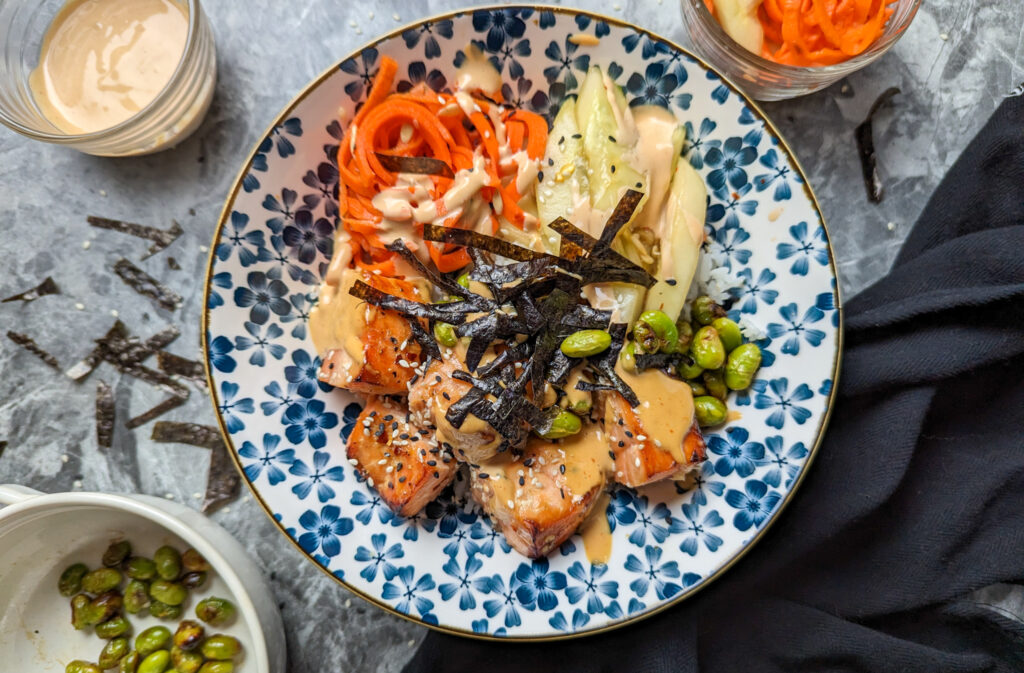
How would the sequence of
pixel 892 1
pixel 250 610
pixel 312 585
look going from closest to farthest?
1. pixel 250 610
2. pixel 892 1
3. pixel 312 585

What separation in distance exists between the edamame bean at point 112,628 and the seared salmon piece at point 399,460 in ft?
3.93

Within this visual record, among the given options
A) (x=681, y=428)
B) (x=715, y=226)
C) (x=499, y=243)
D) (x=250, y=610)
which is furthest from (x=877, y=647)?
(x=250, y=610)

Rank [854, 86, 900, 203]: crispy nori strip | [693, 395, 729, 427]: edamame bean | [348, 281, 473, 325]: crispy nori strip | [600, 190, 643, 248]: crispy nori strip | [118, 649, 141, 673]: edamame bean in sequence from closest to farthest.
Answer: [600, 190, 643, 248]: crispy nori strip, [348, 281, 473, 325]: crispy nori strip, [693, 395, 729, 427]: edamame bean, [118, 649, 141, 673]: edamame bean, [854, 86, 900, 203]: crispy nori strip

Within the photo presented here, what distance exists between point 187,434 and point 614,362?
1.86 m

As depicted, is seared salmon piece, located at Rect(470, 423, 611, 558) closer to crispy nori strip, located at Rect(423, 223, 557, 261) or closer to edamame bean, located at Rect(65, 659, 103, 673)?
Answer: crispy nori strip, located at Rect(423, 223, 557, 261)

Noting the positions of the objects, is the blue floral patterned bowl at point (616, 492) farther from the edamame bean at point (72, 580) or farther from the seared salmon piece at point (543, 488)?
the edamame bean at point (72, 580)

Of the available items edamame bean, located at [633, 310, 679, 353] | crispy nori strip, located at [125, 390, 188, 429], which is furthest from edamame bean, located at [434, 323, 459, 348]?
crispy nori strip, located at [125, 390, 188, 429]

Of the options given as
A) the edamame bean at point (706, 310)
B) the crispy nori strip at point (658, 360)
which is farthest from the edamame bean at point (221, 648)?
the edamame bean at point (706, 310)

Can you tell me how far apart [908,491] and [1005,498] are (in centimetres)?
39

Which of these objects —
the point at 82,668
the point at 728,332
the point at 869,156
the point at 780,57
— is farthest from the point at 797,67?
the point at 82,668

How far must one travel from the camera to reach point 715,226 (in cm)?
273

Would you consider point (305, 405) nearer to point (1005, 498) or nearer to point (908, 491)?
point (908, 491)

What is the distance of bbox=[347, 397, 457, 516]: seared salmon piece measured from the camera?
258 cm

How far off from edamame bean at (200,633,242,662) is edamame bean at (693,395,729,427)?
6.72 feet
